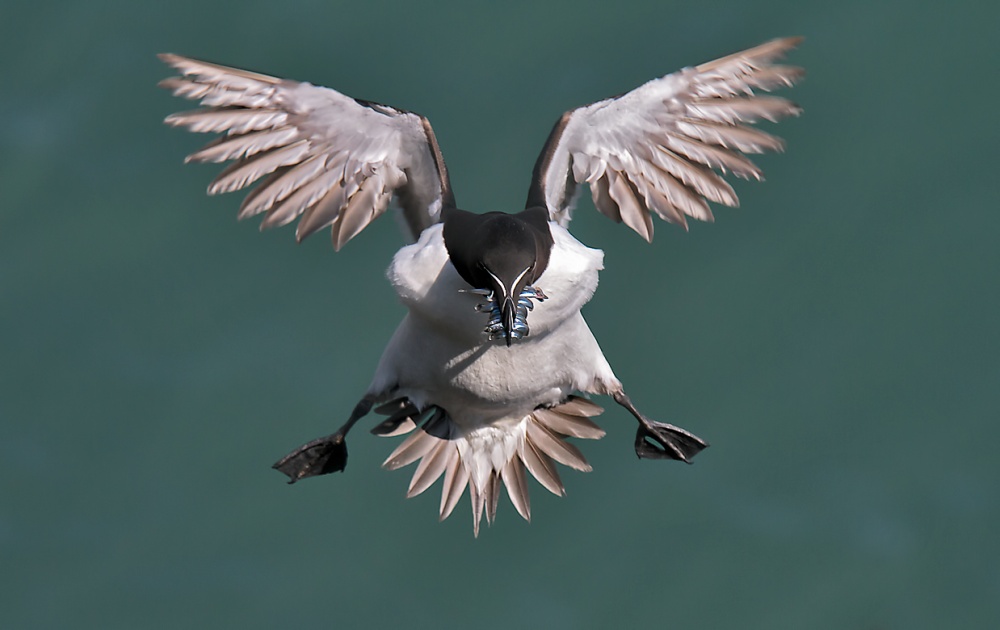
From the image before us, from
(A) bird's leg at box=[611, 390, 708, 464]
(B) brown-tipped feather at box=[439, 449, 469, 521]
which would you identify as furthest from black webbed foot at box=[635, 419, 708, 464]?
(B) brown-tipped feather at box=[439, 449, 469, 521]

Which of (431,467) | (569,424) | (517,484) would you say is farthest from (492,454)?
(569,424)

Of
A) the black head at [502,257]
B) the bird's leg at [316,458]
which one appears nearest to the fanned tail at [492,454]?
the bird's leg at [316,458]

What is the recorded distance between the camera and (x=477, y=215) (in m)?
8.97

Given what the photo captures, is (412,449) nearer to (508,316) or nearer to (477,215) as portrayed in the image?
(477,215)

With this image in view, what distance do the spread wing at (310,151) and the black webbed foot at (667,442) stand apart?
1.65 metres

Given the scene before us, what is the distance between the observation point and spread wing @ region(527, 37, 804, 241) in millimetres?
10086

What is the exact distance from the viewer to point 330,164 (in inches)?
387

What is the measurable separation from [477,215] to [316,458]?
6.18 feet

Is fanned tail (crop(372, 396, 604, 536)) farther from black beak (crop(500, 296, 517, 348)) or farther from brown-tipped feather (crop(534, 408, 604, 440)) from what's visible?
black beak (crop(500, 296, 517, 348))

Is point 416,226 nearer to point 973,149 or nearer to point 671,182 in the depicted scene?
point 671,182

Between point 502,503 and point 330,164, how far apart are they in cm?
248

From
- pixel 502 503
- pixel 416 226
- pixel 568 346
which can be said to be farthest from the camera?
pixel 502 503

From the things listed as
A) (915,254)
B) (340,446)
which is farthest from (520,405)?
(915,254)

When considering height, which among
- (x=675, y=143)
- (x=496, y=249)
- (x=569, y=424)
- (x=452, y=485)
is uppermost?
(x=496, y=249)
